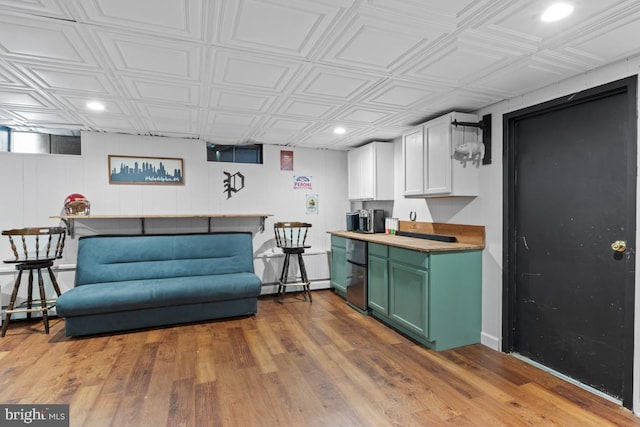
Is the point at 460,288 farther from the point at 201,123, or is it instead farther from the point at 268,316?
the point at 201,123

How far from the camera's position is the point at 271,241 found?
199 inches

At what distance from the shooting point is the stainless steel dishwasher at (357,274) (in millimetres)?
4035

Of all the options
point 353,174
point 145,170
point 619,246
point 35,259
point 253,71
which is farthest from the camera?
point 353,174

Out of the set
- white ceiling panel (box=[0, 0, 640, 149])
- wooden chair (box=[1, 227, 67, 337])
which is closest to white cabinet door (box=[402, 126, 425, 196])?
white ceiling panel (box=[0, 0, 640, 149])

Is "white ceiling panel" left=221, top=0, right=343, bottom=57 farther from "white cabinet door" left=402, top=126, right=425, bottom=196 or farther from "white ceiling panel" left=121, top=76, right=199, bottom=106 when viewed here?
"white cabinet door" left=402, top=126, right=425, bottom=196

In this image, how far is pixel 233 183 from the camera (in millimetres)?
4848

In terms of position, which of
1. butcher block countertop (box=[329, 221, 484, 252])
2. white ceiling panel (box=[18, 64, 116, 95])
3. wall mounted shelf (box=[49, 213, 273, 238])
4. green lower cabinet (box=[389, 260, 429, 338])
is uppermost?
white ceiling panel (box=[18, 64, 116, 95])

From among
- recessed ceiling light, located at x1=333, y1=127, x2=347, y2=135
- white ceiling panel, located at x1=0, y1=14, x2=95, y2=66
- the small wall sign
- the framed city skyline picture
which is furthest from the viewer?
the small wall sign

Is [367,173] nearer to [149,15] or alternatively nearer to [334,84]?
[334,84]

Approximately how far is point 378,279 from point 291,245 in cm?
156

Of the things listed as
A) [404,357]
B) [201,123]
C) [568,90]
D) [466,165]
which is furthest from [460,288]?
[201,123]

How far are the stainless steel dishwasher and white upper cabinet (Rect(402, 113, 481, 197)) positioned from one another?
3.25 ft

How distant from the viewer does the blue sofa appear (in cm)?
338

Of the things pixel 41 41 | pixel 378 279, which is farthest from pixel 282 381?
pixel 41 41
